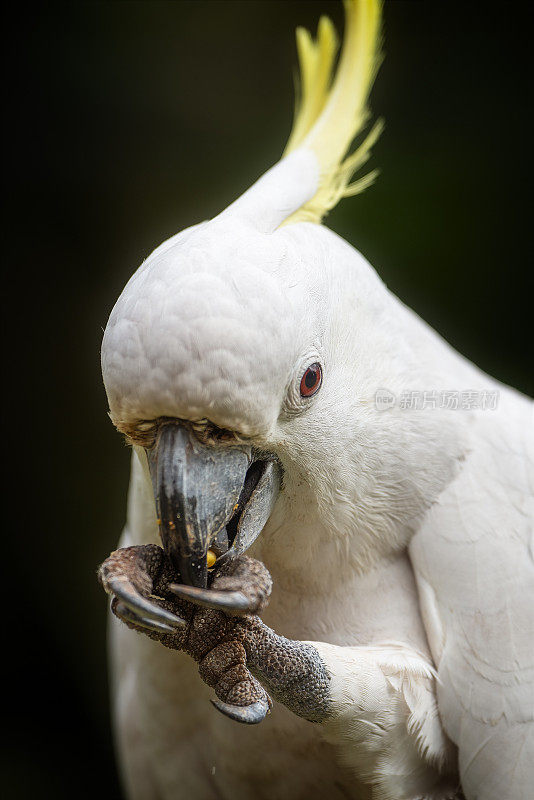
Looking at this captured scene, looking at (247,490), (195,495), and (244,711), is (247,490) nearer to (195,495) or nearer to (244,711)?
(195,495)

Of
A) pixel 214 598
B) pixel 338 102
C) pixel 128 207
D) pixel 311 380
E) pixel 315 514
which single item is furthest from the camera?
pixel 128 207

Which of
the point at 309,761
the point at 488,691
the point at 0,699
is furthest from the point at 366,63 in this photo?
the point at 0,699

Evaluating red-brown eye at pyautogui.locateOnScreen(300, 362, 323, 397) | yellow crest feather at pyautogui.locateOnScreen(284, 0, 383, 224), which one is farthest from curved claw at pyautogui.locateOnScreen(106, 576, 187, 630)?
yellow crest feather at pyautogui.locateOnScreen(284, 0, 383, 224)

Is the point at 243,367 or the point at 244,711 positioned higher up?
the point at 243,367

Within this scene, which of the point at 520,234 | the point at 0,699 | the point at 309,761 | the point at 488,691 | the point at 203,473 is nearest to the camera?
the point at 203,473

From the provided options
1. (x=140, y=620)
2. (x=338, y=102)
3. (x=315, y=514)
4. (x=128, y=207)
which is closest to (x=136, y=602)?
(x=140, y=620)

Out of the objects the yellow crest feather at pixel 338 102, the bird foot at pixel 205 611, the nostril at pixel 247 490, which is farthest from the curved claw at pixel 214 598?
the yellow crest feather at pixel 338 102

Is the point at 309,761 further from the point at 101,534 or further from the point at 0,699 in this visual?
the point at 0,699

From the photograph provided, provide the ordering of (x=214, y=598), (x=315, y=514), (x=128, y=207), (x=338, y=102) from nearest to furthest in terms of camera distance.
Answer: (x=214, y=598)
(x=315, y=514)
(x=338, y=102)
(x=128, y=207)
